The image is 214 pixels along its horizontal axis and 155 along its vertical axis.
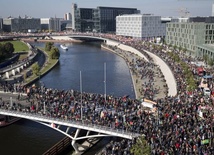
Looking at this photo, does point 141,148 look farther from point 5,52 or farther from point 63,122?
point 5,52

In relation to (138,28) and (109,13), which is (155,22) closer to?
(138,28)

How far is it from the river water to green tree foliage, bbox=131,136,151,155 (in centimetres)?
1084

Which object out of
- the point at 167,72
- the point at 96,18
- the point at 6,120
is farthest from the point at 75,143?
the point at 96,18

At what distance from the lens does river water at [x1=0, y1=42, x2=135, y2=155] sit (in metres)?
27.7

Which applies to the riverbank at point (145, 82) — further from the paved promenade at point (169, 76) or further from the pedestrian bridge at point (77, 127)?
the pedestrian bridge at point (77, 127)

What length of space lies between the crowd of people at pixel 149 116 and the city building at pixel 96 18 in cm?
13203

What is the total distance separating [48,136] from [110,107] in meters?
6.98

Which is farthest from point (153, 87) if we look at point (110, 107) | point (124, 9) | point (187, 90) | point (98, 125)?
point (124, 9)

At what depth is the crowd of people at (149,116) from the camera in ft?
67.3

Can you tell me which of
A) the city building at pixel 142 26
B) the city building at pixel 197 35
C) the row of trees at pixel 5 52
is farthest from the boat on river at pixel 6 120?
the city building at pixel 142 26

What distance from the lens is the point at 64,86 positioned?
4881 cm

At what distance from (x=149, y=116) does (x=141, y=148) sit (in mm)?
6071

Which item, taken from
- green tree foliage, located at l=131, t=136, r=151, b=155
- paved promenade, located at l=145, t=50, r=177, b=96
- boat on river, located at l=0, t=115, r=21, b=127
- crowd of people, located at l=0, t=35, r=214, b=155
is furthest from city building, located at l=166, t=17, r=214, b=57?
green tree foliage, located at l=131, t=136, r=151, b=155

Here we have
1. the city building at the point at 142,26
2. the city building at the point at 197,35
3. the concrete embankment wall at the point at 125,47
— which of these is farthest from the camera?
the city building at the point at 142,26
